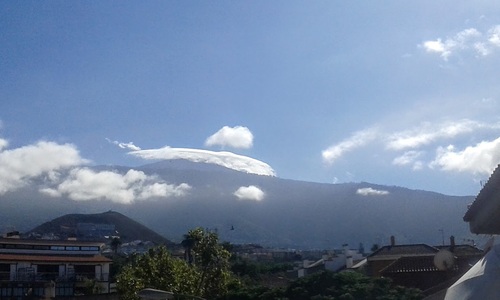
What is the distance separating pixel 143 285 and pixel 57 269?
36.2 metres

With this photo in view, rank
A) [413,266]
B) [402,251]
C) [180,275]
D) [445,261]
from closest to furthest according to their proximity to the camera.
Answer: [445,261] < [180,275] < [413,266] < [402,251]

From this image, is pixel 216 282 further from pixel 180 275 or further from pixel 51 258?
pixel 51 258

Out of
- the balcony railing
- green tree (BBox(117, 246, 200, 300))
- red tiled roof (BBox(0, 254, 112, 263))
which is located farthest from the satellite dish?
red tiled roof (BBox(0, 254, 112, 263))

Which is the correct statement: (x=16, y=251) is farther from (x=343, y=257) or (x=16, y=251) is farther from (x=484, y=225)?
(x=484, y=225)

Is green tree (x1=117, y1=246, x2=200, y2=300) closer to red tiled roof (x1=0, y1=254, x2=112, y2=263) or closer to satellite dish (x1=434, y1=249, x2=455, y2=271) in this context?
satellite dish (x1=434, y1=249, x2=455, y2=271)

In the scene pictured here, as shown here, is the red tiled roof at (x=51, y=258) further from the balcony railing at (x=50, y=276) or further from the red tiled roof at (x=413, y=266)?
the red tiled roof at (x=413, y=266)

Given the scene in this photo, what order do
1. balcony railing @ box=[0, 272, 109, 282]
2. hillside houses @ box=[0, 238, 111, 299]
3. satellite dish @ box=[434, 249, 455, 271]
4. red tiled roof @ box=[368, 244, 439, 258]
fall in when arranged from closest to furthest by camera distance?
satellite dish @ box=[434, 249, 455, 271] < hillside houses @ box=[0, 238, 111, 299] < red tiled roof @ box=[368, 244, 439, 258] < balcony railing @ box=[0, 272, 109, 282]

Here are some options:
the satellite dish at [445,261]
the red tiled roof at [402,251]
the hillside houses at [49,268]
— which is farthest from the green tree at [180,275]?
the satellite dish at [445,261]

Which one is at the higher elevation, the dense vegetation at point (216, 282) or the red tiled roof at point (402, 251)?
the red tiled roof at point (402, 251)

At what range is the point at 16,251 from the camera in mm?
77875

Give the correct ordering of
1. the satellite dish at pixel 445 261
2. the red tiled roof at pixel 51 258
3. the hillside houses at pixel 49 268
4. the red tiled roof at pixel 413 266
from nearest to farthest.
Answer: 1. the satellite dish at pixel 445 261
2. the red tiled roof at pixel 413 266
3. the hillside houses at pixel 49 268
4. the red tiled roof at pixel 51 258

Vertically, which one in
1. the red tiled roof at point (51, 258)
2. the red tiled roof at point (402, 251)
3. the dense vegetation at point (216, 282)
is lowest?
the dense vegetation at point (216, 282)

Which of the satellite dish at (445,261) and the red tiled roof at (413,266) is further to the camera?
the red tiled roof at (413,266)

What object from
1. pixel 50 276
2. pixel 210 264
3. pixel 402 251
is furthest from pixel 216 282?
pixel 50 276
